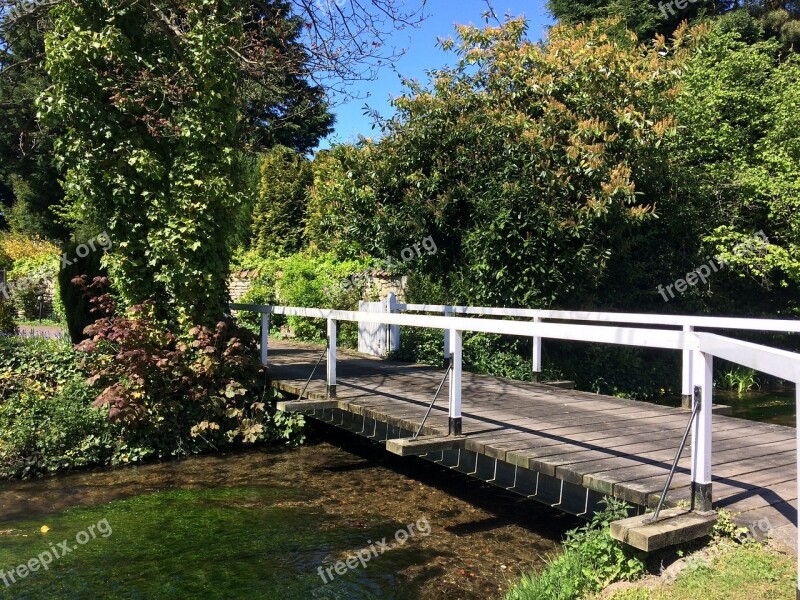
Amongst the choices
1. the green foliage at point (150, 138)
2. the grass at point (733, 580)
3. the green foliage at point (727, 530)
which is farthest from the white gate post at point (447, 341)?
the grass at point (733, 580)

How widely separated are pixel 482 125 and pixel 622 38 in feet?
12.4

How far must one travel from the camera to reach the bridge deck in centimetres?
418

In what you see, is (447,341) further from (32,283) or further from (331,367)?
(32,283)

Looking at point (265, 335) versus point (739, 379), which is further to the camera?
point (739, 379)

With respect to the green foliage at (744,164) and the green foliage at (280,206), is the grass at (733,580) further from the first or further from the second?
the green foliage at (280,206)

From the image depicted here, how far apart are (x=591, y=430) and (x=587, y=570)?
223cm

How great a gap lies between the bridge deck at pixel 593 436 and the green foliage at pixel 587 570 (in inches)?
16.4

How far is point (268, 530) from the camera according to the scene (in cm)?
566

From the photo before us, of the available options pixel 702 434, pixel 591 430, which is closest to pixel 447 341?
pixel 591 430

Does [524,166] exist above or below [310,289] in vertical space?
above

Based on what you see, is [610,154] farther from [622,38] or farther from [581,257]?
[622,38]

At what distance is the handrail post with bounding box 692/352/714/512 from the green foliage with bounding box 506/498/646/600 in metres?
0.46

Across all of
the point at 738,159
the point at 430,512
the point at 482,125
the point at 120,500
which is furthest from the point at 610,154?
the point at 120,500

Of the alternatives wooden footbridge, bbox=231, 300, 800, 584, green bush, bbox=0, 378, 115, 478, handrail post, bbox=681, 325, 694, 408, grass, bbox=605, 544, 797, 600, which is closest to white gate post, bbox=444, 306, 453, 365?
wooden footbridge, bbox=231, 300, 800, 584
